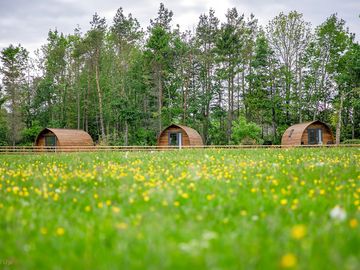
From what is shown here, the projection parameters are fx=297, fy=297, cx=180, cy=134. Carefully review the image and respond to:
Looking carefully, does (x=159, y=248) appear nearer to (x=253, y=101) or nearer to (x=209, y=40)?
(x=253, y=101)

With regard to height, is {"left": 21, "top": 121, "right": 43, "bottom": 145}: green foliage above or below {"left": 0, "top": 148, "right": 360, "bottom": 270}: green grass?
above

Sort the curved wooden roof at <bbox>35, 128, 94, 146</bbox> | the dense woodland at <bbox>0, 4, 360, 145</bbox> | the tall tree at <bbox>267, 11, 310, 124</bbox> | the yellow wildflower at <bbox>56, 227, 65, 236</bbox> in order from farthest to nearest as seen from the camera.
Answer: the dense woodland at <bbox>0, 4, 360, 145</bbox>, the tall tree at <bbox>267, 11, 310, 124</bbox>, the curved wooden roof at <bbox>35, 128, 94, 146</bbox>, the yellow wildflower at <bbox>56, 227, 65, 236</bbox>

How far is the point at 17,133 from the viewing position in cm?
4200

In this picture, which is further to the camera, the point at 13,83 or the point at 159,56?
the point at 13,83

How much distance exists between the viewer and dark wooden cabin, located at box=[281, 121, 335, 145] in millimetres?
30031

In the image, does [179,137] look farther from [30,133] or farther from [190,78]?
[30,133]

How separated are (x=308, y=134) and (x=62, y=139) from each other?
25508 millimetres

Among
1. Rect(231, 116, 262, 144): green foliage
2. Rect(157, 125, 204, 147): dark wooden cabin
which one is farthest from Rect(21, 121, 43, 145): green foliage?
Rect(231, 116, 262, 144): green foliage

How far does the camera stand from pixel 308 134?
3089 centimetres

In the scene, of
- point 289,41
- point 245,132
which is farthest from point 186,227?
point 289,41

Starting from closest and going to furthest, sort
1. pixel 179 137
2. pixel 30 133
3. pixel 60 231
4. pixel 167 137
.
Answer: pixel 60 231
pixel 179 137
pixel 167 137
pixel 30 133

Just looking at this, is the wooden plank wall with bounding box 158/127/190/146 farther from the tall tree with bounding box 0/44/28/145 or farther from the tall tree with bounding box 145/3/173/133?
the tall tree with bounding box 0/44/28/145

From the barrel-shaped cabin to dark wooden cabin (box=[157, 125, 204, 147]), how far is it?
8587mm

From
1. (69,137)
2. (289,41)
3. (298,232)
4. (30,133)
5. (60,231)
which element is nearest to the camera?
(298,232)
